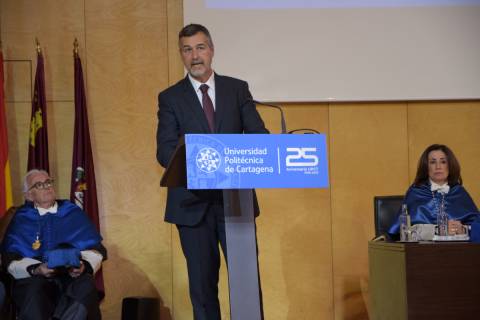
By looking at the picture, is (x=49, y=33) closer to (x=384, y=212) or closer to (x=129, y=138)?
(x=129, y=138)

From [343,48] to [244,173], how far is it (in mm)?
3231

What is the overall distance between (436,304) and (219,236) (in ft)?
3.48

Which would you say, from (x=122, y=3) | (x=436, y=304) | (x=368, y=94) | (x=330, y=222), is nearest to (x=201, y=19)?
(x=122, y=3)

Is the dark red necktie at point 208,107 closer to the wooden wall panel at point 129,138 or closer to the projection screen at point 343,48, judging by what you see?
the projection screen at point 343,48

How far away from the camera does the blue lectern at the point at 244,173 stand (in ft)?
8.07

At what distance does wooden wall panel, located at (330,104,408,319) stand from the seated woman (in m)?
1.11

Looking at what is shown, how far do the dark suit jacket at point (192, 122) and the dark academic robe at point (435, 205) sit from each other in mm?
1409

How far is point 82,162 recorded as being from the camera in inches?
206

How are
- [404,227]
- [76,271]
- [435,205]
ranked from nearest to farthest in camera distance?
1. [404,227]
2. [76,271]
3. [435,205]

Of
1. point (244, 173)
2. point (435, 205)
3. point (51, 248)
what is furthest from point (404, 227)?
point (51, 248)

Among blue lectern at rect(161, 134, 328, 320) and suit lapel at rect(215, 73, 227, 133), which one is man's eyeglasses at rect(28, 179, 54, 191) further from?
blue lectern at rect(161, 134, 328, 320)

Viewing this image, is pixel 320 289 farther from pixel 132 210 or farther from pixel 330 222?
pixel 132 210

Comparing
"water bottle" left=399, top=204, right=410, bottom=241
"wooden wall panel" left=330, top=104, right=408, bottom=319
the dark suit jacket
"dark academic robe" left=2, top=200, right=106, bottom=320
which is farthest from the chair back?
"dark academic robe" left=2, top=200, right=106, bottom=320

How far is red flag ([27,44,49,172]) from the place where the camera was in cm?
517
